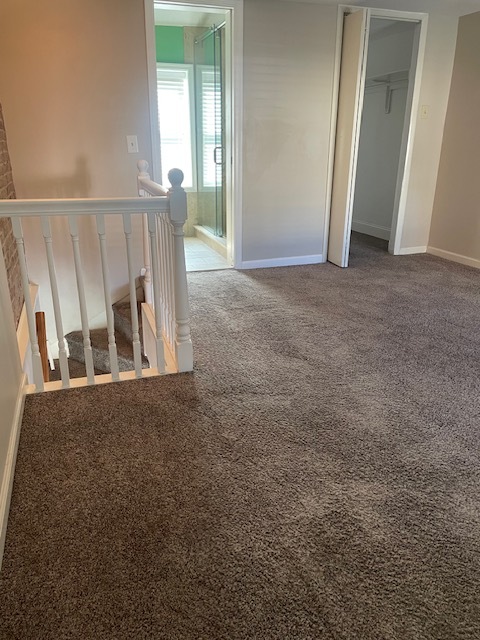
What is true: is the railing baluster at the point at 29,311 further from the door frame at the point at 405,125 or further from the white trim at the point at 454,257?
the white trim at the point at 454,257

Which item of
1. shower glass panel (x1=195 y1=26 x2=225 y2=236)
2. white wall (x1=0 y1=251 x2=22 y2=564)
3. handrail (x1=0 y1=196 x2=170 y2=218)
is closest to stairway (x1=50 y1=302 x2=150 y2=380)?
white wall (x1=0 y1=251 x2=22 y2=564)

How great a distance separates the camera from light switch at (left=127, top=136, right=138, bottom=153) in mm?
3426

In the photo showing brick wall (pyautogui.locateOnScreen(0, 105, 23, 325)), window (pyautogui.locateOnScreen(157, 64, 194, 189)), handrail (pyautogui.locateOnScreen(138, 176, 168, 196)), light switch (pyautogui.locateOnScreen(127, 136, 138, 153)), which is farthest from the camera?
window (pyautogui.locateOnScreen(157, 64, 194, 189))

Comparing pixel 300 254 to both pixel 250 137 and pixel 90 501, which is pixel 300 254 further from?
pixel 90 501

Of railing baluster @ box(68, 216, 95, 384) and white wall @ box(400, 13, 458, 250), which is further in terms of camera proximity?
white wall @ box(400, 13, 458, 250)

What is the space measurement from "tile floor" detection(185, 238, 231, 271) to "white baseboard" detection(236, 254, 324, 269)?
192mm

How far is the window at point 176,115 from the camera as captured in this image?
544cm

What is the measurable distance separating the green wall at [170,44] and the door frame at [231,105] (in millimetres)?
1872

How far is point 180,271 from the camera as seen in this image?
205 cm

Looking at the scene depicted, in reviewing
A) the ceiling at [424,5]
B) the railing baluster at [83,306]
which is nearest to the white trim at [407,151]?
the ceiling at [424,5]

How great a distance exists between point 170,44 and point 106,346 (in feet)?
13.0

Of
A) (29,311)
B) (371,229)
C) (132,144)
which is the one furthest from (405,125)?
(29,311)

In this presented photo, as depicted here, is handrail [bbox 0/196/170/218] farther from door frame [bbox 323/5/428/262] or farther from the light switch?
door frame [bbox 323/5/428/262]

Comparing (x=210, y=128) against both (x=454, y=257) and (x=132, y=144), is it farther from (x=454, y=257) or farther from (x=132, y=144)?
(x=454, y=257)
